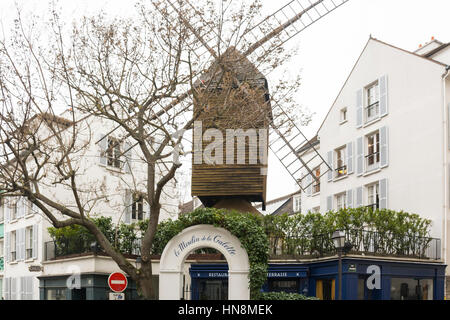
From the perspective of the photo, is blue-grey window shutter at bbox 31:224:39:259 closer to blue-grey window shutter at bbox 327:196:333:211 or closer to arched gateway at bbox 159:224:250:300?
blue-grey window shutter at bbox 327:196:333:211

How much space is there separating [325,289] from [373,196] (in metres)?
5.87

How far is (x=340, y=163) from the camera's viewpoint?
31.4 m

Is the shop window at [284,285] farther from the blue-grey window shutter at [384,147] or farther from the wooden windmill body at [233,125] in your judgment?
the blue-grey window shutter at [384,147]

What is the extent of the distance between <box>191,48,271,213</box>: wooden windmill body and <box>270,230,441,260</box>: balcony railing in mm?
2134

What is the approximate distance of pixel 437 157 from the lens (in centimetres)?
2453

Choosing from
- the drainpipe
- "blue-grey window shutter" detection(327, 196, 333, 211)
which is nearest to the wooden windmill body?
the drainpipe

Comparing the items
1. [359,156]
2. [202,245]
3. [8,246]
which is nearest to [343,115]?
[359,156]

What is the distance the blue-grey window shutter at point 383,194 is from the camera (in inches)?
1068

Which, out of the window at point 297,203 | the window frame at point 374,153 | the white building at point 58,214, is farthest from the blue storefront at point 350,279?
the window at point 297,203

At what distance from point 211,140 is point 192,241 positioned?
4.29 m
